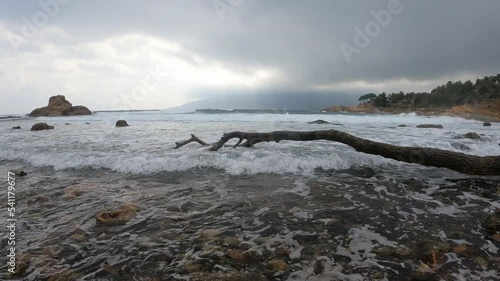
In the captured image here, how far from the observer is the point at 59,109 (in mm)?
58219

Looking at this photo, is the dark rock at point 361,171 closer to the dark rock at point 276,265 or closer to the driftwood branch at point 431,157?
the driftwood branch at point 431,157

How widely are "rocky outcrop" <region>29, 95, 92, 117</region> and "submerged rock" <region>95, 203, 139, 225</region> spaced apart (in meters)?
63.8

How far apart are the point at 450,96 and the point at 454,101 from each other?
5245mm

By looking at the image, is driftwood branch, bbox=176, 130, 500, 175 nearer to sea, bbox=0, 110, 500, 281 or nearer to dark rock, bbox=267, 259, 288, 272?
sea, bbox=0, 110, 500, 281

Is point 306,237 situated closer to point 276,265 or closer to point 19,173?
point 276,265

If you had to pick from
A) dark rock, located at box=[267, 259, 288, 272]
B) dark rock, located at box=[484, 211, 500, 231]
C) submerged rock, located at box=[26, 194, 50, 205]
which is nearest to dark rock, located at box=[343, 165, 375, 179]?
dark rock, located at box=[484, 211, 500, 231]

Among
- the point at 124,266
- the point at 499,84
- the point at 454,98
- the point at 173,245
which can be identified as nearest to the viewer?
the point at 124,266

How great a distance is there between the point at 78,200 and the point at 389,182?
695 cm

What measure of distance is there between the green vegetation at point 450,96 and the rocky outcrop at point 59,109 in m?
80.9

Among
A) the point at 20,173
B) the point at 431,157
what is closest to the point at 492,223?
the point at 431,157

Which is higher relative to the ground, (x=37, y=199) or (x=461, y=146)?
(x=461, y=146)

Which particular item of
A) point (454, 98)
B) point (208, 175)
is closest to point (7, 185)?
point (208, 175)

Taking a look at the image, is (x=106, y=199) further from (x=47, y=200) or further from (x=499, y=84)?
(x=499, y=84)

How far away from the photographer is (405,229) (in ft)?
13.1
